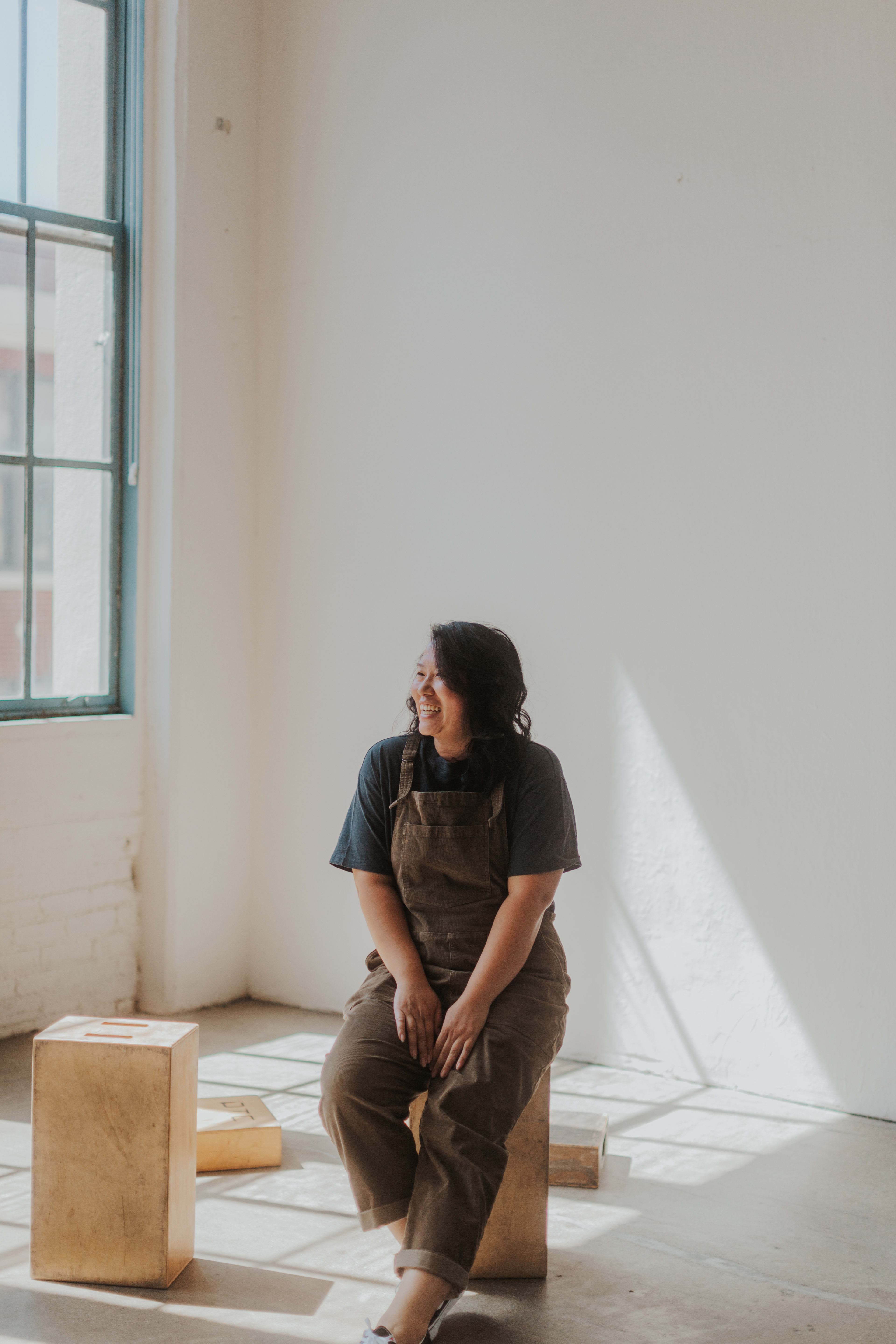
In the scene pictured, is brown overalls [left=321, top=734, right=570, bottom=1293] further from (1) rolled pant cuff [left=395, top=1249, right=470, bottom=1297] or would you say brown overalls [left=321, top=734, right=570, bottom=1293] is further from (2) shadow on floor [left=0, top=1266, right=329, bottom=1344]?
(2) shadow on floor [left=0, top=1266, right=329, bottom=1344]

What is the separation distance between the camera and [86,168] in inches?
168

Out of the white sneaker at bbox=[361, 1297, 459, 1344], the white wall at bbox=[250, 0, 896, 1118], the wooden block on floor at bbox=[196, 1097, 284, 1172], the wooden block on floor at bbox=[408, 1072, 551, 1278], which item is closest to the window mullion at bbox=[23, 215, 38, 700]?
the white wall at bbox=[250, 0, 896, 1118]

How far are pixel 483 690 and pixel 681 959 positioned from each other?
162 cm

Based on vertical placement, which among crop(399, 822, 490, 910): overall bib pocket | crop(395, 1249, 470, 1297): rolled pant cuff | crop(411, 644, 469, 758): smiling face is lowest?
crop(395, 1249, 470, 1297): rolled pant cuff

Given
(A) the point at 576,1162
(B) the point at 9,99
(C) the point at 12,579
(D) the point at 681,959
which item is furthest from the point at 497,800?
(B) the point at 9,99

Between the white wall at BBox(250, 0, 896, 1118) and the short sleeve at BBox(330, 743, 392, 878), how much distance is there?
1435 millimetres

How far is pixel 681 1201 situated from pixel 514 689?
131 cm

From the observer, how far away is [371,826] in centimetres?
263

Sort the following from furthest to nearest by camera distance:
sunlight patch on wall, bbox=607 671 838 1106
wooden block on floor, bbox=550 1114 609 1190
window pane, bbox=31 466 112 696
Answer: window pane, bbox=31 466 112 696, sunlight patch on wall, bbox=607 671 838 1106, wooden block on floor, bbox=550 1114 609 1190

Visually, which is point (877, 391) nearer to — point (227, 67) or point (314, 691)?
point (314, 691)

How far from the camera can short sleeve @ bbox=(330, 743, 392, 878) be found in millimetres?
2613

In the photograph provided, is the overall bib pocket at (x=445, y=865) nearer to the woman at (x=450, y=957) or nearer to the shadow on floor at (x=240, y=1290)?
the woman at (x=450, y=957)

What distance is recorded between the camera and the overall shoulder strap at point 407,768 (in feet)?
8.54

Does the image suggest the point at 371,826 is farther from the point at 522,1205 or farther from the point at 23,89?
A: the point at 23,89
